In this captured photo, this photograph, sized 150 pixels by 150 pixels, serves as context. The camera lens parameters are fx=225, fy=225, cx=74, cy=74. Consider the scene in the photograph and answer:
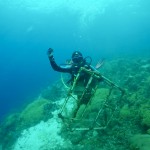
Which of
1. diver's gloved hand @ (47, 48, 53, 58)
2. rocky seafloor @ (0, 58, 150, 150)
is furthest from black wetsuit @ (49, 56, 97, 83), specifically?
rocky seafloor @ (0, 58, 150, 150)

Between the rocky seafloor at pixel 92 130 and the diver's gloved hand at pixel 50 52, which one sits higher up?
the diver's gloved hand at pixel 50 52

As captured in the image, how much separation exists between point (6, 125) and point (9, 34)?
101m

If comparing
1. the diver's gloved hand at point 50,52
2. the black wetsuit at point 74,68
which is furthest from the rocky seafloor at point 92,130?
the diver's gloved hand at point 50,52

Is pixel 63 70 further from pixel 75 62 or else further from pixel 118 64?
pixel 118 64

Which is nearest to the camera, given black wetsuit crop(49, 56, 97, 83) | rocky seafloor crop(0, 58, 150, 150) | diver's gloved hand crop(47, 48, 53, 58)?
diver's gloved hand crop(47, 48, 53, 58)

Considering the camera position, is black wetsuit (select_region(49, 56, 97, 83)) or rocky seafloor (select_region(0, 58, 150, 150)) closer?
black wetsuit (select_region(49, 56, 97, 83))

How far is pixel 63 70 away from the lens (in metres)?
8.07

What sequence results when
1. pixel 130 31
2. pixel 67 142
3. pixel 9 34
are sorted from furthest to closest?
1. pixel 130 31
2. pixel 9 34
3. pixel 67 142

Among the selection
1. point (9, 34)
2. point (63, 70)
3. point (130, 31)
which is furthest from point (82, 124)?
point (130, 31)

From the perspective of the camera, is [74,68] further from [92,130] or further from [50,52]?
[92,130]

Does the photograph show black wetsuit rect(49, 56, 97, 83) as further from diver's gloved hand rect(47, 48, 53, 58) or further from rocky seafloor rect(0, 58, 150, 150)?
rocky seafloor rect(0, 58, 150, 150)

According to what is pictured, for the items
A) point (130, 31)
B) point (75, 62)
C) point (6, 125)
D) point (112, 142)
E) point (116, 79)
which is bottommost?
point (6, 125)

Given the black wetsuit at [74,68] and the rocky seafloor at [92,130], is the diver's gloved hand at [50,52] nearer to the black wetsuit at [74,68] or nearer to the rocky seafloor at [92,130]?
the black wetsuit at [74,68]

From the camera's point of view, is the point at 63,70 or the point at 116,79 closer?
the point at 63,70
